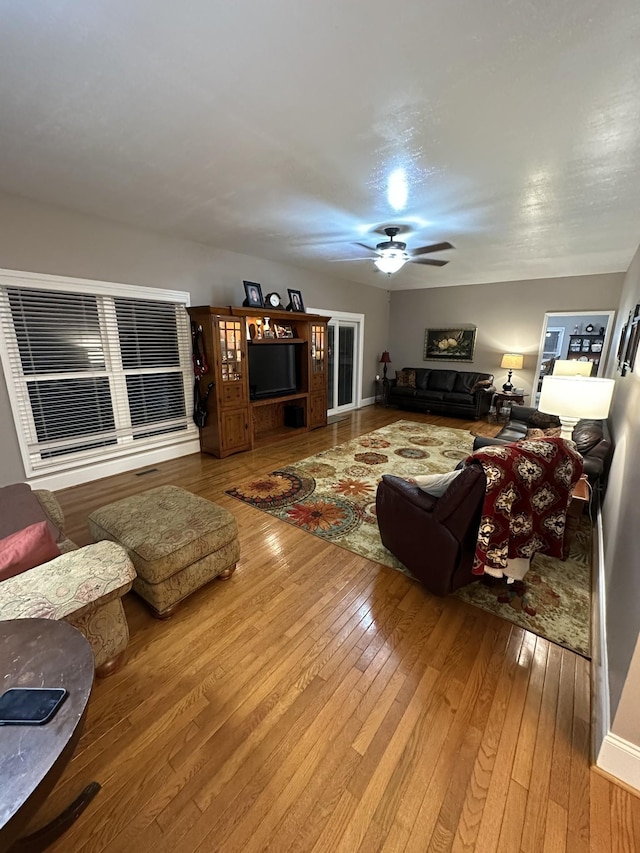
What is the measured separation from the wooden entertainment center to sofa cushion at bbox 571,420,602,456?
3672 mm

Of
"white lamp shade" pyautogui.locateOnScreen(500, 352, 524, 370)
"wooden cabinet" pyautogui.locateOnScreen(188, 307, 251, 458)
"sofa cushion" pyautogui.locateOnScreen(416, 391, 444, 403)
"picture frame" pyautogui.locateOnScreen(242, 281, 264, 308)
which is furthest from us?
"sofa cushion" pyautogui.locateOnScreen(416, 391, 444, 403)

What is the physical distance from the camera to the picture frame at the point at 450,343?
7.32m

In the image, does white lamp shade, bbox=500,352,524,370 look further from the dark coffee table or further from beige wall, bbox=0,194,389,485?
the dark coffee table

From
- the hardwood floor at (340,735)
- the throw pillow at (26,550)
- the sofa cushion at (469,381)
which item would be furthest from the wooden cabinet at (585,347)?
the throw pillow at (26,550)

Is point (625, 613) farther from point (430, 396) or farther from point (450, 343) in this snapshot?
point (450, 343)

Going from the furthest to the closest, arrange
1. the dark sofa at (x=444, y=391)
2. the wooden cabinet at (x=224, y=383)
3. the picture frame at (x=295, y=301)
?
the dark sofa at (x=444, y=391), the picture frame at (x=295, y=301), the wooden cabinet at (x=224, y=383)

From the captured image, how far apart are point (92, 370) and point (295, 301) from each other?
3.01 metres

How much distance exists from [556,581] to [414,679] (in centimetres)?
135

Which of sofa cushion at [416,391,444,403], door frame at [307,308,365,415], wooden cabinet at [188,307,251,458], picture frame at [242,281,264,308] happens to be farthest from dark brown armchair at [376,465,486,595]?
sofa cushion at [416,391,444,403]

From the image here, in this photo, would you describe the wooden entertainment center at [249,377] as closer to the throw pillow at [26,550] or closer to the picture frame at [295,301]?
the picture frame at [295,301]

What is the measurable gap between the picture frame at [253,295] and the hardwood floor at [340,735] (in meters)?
3.67

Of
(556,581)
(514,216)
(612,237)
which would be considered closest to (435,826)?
(556,581)

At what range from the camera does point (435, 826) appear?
3.88ft

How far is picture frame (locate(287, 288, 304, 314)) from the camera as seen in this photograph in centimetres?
541
